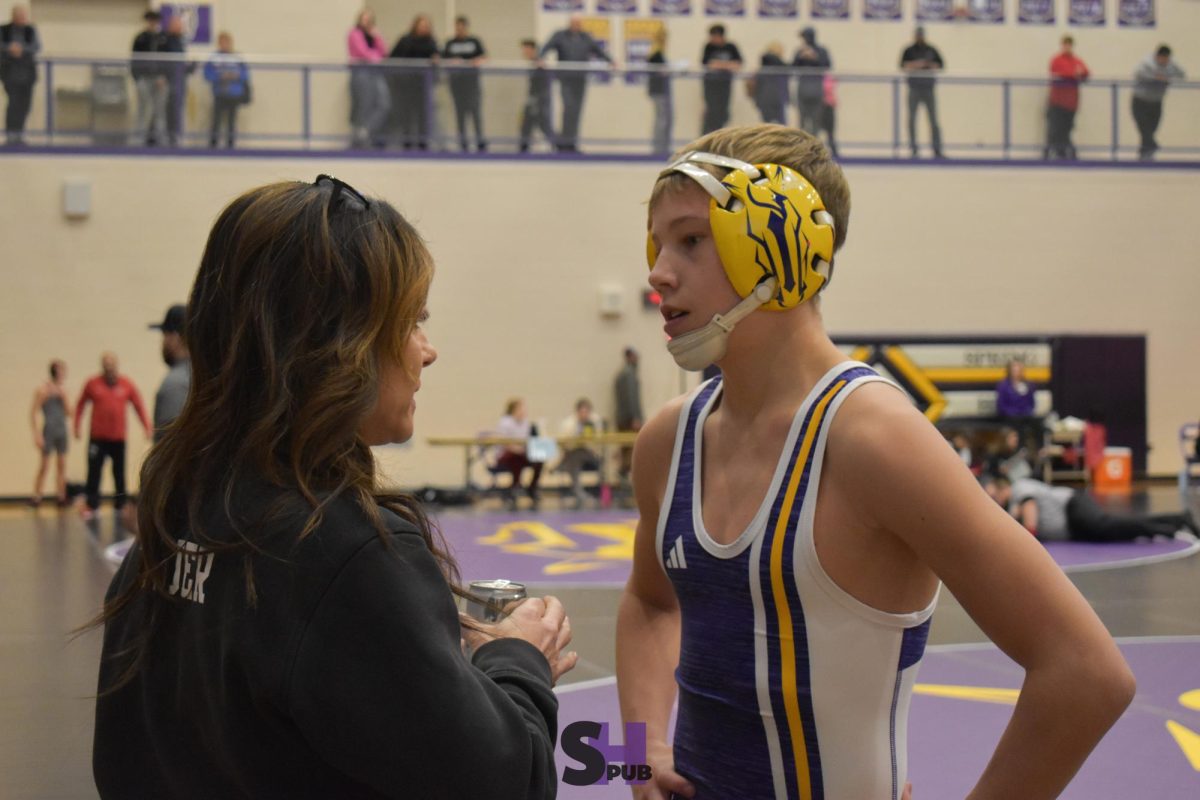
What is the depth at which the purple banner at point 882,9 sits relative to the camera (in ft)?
77.9

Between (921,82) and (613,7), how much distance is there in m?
5.41

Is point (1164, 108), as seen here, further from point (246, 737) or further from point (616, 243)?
point (246, 737)

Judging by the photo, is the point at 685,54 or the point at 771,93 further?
the point at 685,54

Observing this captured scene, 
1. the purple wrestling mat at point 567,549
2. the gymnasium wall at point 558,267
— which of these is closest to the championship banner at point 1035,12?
the gymnasium wall at point 558,267

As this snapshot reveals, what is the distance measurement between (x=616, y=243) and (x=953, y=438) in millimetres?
5736

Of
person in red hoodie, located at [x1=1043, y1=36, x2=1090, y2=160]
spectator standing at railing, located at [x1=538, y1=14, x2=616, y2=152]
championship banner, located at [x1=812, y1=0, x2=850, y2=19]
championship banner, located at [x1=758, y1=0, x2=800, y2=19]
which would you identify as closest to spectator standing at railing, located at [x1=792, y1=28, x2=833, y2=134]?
spectator standing at railing, located at [x1=538, y1=14, x2=616, y2=152]

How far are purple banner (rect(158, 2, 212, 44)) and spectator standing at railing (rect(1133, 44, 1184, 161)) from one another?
14.3 m

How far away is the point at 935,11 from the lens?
78.6 ft

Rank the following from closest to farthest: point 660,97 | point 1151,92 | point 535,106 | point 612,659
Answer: point 612,659, point 660,97, point 535,106, point 1151,92

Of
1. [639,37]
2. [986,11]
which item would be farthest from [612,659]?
[986,11]

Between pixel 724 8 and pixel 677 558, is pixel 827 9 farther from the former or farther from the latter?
pixel 677 558

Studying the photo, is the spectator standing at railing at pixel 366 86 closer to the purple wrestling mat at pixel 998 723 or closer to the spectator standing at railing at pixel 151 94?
the spectator standing at railing at pixel 151 94

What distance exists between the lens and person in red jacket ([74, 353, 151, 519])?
17078 mm

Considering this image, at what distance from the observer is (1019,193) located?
21859 mm
